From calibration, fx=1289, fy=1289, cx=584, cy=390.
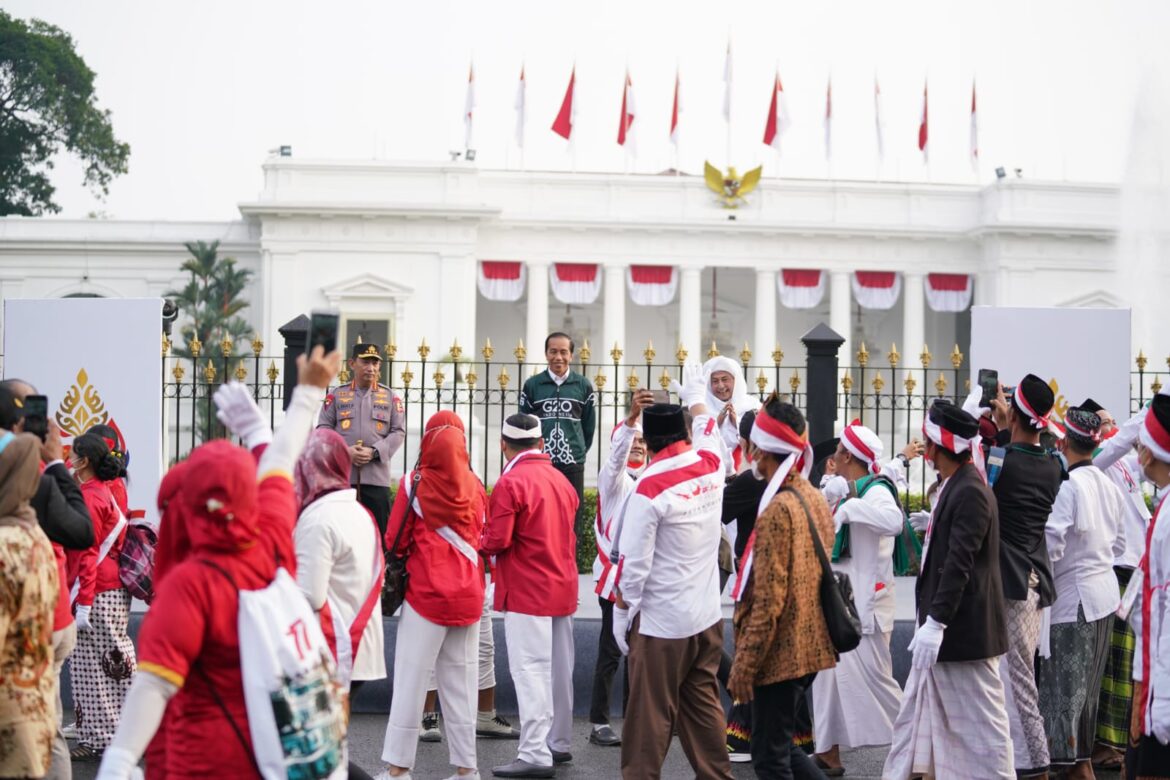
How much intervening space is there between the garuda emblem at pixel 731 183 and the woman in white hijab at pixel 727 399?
95.0 feet

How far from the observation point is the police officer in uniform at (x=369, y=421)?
8109 mm

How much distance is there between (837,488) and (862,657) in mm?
834

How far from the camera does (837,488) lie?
6422mm

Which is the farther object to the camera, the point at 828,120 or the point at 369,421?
the point at 828,120

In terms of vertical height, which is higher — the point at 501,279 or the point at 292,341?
the point at 501,279

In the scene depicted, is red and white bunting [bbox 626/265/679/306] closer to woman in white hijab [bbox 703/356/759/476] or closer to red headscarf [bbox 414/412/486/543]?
woman in white hijab [bbox 703/356/759/476]

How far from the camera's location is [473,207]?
113 feet

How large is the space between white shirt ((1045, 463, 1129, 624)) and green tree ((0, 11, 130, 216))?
41.5 m

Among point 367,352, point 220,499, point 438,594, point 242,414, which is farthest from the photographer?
point 367,352

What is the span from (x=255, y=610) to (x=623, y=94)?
113ft

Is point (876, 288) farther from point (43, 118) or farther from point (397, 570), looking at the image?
point (397, 570)

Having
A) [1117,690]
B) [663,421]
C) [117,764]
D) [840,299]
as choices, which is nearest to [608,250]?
[840,299]

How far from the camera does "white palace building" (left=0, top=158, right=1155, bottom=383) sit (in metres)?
34.8

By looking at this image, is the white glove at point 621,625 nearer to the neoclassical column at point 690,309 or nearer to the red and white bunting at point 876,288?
the neoclassical column at point 690,309
